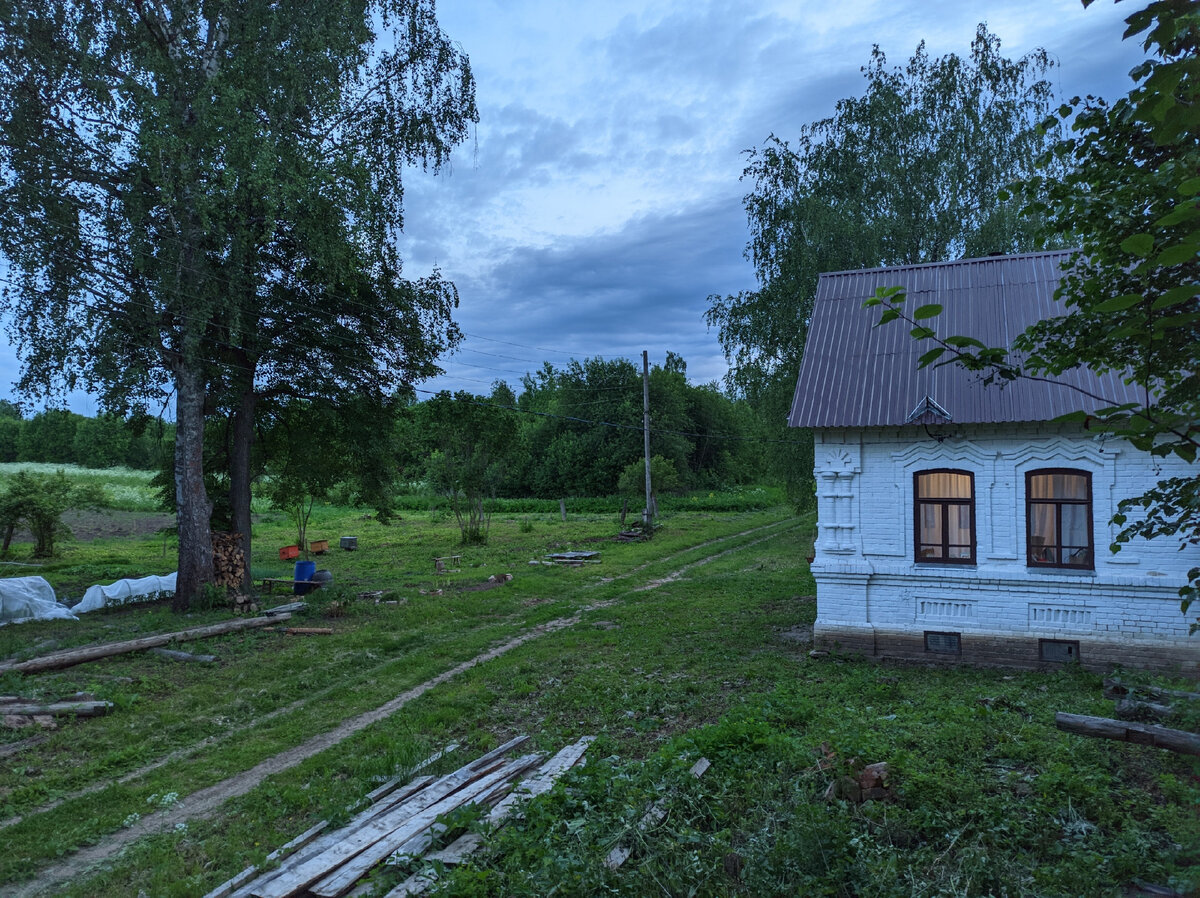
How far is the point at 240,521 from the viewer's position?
59.7 ft

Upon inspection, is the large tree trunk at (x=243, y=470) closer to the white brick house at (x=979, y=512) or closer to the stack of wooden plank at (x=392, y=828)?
the stack of wooden plank at (x=392, y=828)

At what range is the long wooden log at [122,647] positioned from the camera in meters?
11.3

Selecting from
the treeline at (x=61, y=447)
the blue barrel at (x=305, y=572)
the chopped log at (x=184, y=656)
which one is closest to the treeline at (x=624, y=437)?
the blue barrel at (x=305, y=572)

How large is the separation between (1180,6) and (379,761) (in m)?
8.74

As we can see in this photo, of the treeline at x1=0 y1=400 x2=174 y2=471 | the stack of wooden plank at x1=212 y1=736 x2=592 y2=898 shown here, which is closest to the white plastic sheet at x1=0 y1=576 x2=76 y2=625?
the stack of wooden plank at x1=212 y1=736 x2=592 y2=898

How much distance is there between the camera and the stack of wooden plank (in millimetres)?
5176

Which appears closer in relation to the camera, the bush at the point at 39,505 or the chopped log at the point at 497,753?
the chopped log at the point at 497,753

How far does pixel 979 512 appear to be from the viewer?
12.1 metres

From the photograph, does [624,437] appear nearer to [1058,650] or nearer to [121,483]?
[121,483]

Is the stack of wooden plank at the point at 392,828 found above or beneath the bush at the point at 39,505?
beneath

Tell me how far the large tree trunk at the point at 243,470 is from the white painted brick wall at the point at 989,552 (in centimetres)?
1405

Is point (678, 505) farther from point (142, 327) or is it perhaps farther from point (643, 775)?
point (643, 775)

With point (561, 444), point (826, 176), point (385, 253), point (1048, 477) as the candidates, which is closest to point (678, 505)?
point (561, 444)

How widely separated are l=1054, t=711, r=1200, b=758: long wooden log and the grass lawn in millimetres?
555
